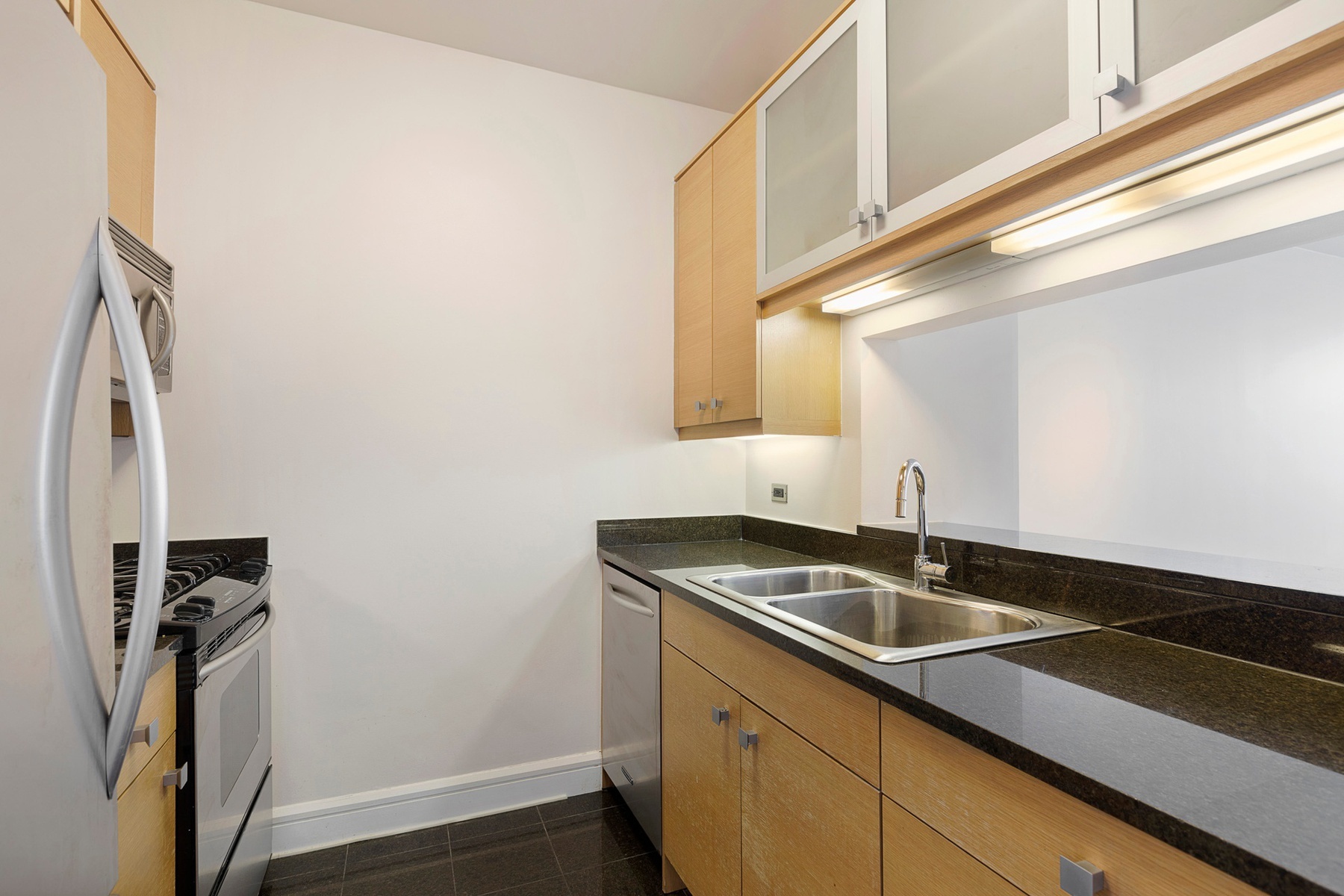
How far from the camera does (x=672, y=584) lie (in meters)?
1.84

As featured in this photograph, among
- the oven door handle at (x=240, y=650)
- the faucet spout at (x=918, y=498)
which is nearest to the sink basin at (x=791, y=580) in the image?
the faucet spout at (x=918, y=498)

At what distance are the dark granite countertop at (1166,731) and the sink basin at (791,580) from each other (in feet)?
2.02

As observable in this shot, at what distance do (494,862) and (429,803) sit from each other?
1.23ft

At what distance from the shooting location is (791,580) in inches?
80.3

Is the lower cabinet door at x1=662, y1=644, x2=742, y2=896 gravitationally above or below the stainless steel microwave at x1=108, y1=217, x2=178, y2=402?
below

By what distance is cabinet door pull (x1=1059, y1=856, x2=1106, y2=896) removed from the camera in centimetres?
72

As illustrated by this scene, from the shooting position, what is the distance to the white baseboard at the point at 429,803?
85.0 inches

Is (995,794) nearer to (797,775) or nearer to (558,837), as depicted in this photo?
(797,775)

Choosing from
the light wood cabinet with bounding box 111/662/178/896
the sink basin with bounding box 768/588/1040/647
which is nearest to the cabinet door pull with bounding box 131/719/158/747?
the light wood cabinet with bounding box 111/662/178/896

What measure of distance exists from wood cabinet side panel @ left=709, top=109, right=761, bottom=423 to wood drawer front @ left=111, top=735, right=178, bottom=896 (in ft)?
5.46

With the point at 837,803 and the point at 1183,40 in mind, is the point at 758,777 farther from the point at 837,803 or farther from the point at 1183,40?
the point at 1183,40

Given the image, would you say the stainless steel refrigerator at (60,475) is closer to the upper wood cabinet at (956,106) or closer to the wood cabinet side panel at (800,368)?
the upper wood cabinet at (956,106)

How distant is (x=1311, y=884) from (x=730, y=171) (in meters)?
2.18

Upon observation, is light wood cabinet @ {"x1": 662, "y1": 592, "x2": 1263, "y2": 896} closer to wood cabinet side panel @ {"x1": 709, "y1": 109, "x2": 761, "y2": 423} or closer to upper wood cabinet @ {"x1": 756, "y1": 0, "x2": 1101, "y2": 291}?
wood cabinet side panel @ {"x1": 709, "y1": 109, "x2": 761, "y2": 423}
